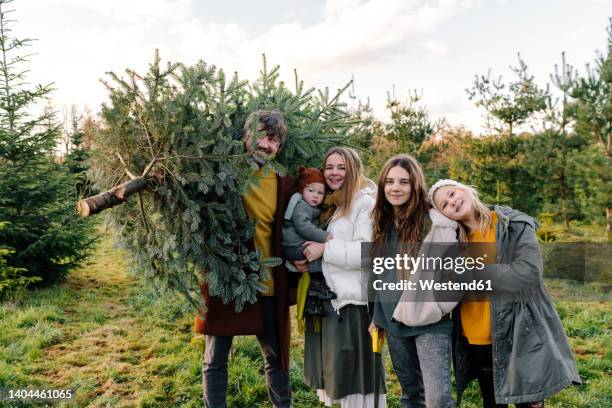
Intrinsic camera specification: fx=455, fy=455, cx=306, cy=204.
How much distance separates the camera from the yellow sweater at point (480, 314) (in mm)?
2789

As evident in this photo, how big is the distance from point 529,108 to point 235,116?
36.1 ft

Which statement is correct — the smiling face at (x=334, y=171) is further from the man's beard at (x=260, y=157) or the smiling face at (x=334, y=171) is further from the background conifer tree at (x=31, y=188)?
the background conifer tree at (x=31, y=188)

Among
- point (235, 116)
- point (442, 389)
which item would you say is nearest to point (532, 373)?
point (442, 389)

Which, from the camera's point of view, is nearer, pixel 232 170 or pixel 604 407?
pixel 232 170

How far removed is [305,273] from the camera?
3.34m

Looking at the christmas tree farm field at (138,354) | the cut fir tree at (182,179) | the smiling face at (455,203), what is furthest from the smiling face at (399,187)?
the christmas tree farm field at (138,354)

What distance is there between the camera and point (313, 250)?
10.5 ft

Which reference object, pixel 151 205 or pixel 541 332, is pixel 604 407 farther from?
pixel 151 205

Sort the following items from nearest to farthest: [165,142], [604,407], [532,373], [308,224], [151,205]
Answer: [532,373] < [165,142] < [151,205] < [308,224] < [604,407]

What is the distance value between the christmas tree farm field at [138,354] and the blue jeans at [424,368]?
3.94ft

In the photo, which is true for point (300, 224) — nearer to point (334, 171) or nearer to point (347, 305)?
point (334, 171)

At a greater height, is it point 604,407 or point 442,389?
point 442,389

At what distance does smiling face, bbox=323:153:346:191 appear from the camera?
10.8 feet

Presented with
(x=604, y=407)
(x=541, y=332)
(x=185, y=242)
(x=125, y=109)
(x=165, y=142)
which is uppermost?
(x=125, y=109)
